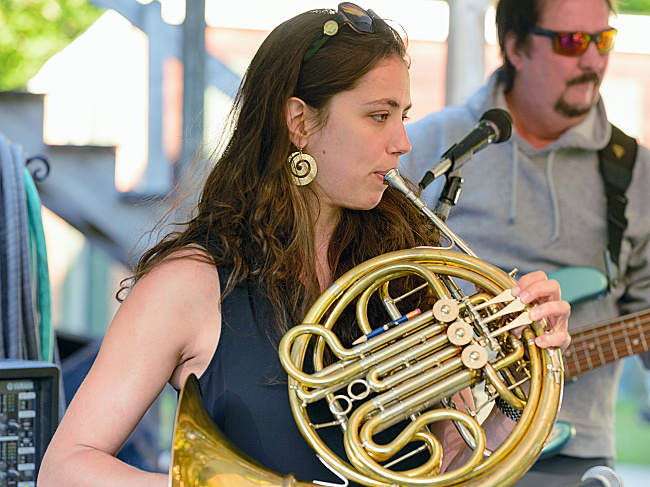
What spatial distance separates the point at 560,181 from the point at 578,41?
0.47m

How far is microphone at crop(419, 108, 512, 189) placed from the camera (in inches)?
56.2

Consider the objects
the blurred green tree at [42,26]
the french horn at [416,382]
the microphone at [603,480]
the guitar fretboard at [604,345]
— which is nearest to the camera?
the french horn at [416,382]

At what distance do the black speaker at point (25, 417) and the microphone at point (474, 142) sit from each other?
84 centimetres

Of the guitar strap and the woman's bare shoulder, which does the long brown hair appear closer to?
the woman's bare shoulder

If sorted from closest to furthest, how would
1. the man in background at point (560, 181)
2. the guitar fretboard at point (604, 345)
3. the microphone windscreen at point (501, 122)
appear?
the microphone windscreen at point (501, 122) → the guitar fretboard at point (604, 345) → the man in background at point (560, 181)

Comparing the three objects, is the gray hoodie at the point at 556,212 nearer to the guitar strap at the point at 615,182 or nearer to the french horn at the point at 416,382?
the guitar strap at the point at 615,182

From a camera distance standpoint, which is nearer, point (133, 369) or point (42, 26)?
point (133, 369)

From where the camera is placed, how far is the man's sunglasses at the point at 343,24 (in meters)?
1.25

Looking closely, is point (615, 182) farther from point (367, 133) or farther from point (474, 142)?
point (367, 133)

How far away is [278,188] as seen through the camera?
130 cm

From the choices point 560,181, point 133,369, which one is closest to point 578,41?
point 560,181

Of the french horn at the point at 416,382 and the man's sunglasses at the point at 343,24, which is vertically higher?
the man's sunglasses at the point at 343,24

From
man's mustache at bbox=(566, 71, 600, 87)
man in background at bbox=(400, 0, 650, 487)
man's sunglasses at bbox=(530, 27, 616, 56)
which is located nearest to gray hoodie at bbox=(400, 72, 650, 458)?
man in background at bbox=(400, 0, 650, 487)

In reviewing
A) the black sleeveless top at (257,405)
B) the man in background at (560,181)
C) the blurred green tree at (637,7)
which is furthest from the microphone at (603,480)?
the blurred green tree at (637,7)
